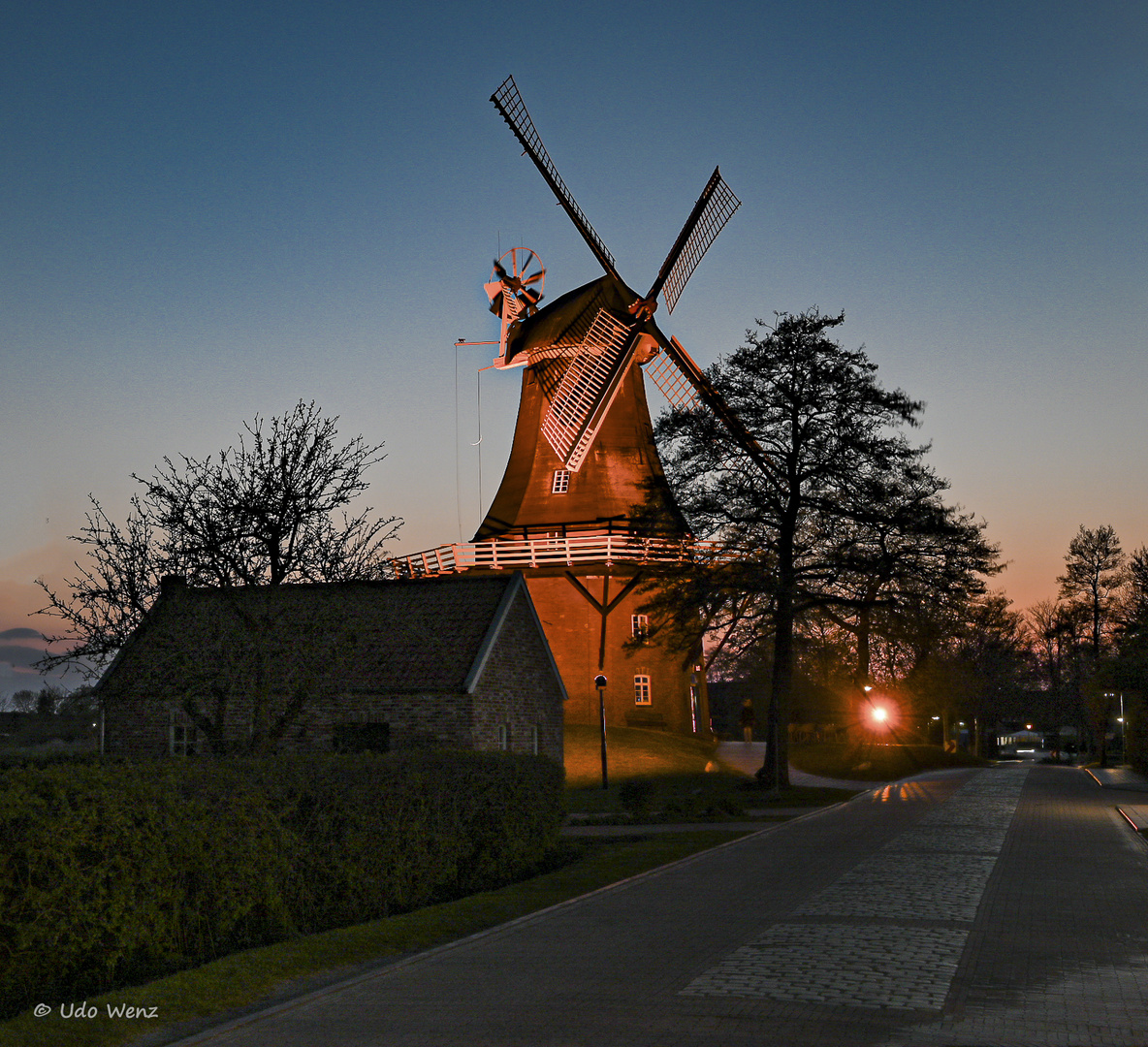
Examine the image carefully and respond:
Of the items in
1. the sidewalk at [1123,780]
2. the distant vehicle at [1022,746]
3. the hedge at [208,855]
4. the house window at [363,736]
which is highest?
the house window at [363,736]

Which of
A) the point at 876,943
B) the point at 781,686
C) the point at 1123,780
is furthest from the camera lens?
the point at 1123,780

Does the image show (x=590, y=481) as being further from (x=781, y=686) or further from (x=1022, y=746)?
(x=1022, y=746)

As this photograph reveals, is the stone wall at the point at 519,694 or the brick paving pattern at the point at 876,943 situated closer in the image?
the brick paving pattern at the point at 876,943

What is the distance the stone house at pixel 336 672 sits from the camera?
17266 mm

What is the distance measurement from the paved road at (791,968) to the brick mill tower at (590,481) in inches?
1091

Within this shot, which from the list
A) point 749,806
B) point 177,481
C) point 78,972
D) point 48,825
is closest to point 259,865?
point 78,972

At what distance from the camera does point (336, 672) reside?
18.5m

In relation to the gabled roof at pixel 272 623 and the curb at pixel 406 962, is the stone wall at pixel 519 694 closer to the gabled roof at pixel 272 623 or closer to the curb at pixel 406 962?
the gabled roof at pixel 272 623

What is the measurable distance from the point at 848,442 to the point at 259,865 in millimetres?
26014

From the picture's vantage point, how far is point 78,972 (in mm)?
9023

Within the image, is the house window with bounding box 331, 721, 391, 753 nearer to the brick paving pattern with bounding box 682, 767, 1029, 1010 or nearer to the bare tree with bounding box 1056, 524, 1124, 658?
the brick paving pattern with bounding box 682, 767, 1029, 1010

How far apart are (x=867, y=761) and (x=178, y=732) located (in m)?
33.3

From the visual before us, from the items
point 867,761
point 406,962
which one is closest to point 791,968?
point 406,962

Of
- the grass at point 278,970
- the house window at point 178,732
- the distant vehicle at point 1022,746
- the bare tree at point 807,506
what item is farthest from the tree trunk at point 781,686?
the distant vehicle at point 1022,746
